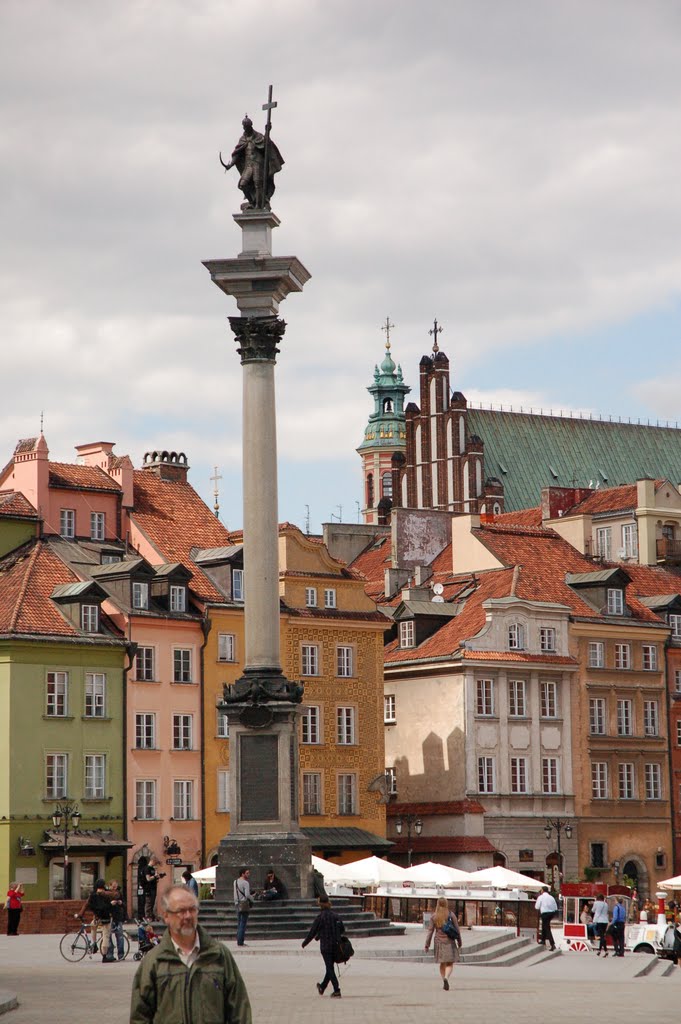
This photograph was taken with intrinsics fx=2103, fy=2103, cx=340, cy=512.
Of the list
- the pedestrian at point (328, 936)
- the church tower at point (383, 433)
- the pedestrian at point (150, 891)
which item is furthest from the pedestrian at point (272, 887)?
the church tower at point (383, 433)

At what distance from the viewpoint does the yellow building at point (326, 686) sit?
74500 mm

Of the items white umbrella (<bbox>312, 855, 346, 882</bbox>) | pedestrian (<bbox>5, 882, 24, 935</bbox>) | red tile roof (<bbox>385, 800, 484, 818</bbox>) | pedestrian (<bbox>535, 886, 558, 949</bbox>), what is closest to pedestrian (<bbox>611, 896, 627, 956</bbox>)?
pedestrian (<bbox>535, 886, 558, 949</bbox>)

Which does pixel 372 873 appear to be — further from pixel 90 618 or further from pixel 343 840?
pixel 90 618

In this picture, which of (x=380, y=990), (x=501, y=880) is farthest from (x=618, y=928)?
(x=380, y=990)

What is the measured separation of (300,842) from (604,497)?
193ft

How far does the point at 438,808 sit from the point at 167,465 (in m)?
17.2

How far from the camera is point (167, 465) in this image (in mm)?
83125

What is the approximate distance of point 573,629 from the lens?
83188 millimetres

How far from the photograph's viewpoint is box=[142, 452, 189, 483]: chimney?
3275 inches

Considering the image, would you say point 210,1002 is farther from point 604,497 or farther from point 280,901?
point 604,497

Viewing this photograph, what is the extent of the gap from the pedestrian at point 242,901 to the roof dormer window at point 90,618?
24.9 meters

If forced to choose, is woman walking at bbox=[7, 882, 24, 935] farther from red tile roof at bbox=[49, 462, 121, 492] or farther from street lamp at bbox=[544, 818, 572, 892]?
street lamp at bbox=[544, 818, 572, 892]

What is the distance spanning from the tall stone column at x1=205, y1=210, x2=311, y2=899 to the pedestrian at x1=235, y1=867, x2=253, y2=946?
0.94 metres

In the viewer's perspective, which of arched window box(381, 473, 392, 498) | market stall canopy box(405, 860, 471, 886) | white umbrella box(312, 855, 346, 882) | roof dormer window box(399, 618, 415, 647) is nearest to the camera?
market stall canopy box(405, 860, 471, 886)
